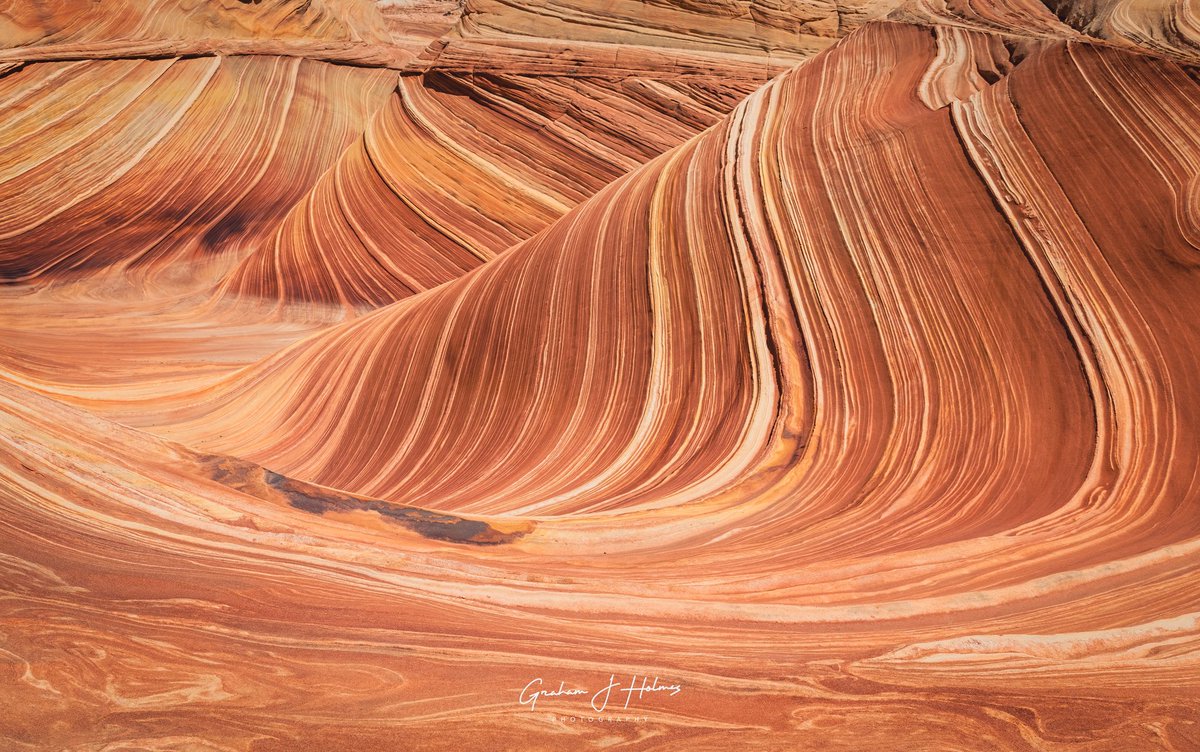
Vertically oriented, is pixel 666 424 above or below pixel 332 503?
above

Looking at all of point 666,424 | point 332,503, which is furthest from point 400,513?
point 666,424

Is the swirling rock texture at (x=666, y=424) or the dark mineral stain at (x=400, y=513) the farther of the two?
the dark mineral stain at (x=400, y=513)

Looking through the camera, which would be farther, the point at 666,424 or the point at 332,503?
the point at 666,424

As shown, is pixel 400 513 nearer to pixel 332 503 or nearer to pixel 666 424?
pixel 332 503

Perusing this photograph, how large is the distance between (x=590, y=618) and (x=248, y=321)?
7970mm

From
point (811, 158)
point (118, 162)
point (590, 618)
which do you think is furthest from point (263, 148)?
point (590, 618)

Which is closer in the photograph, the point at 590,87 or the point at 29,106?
the point at 590,87

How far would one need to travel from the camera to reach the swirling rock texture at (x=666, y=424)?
1.73 m

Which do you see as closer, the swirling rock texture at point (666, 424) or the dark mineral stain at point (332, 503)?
the swirling rock texture at point (666, 424)

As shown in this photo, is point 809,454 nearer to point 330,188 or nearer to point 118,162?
point 330,188

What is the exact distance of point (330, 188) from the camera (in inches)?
399

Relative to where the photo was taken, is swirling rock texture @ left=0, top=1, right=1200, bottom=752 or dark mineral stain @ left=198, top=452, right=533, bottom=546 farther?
dark mineral stain @ left=198, top=452, right=533, bottom=546

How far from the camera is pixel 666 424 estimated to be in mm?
4395

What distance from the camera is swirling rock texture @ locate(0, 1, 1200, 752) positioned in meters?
1.73
